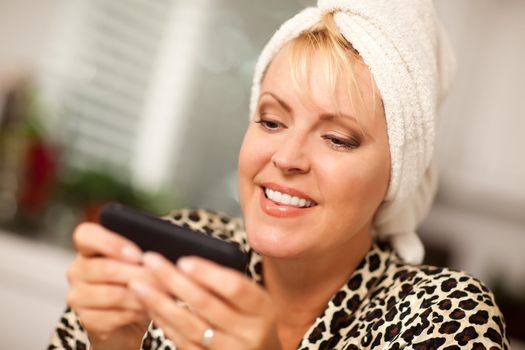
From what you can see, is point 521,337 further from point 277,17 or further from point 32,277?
point 32,277

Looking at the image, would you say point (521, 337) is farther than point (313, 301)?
Yes

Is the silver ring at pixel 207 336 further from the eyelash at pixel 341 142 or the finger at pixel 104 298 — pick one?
the eyelash at pixel 341 142

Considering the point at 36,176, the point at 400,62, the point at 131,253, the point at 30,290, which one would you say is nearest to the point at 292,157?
the point at 400,62

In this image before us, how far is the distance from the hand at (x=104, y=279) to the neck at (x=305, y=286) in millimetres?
431

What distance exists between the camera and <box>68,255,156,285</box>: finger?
0.78 metres

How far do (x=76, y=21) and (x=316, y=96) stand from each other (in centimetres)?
221

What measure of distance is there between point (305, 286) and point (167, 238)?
1.61 feet

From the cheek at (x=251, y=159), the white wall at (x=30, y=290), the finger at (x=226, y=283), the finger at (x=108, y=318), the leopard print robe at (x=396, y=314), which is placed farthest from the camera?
the white wall at (x=30, y=290)

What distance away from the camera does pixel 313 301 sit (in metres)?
1.26

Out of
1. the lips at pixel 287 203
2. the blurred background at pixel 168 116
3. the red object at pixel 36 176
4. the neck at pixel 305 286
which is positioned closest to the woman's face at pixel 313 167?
the lips at pixel 287 203

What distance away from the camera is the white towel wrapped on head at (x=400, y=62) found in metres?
1.11

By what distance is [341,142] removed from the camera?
1.10m

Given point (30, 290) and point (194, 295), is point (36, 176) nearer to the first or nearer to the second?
point (30, 290)

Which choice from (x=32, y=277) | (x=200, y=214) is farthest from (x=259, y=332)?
(x=32, y=277)
